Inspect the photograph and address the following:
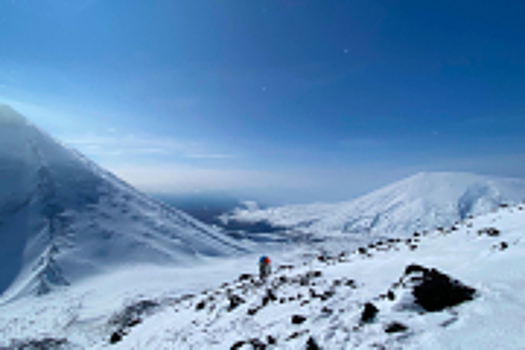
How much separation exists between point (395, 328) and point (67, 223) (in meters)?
88.3

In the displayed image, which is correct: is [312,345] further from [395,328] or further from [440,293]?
[440,293]

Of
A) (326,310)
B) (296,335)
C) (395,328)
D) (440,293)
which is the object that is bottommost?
(296,335)

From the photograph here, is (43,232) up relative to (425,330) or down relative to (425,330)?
down

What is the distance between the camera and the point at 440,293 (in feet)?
20.8

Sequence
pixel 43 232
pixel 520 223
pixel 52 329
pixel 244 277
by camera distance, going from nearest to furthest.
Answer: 1. pixel 520 223
2. pixel 244 277
3. pixel 52 329
4. pixel 43 232

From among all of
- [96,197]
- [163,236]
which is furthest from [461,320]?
[96,197]

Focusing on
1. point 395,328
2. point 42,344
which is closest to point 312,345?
point 395,328

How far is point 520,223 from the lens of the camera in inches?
493

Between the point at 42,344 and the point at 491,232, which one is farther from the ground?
the point at 491,232

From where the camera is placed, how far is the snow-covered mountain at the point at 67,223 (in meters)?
51.9

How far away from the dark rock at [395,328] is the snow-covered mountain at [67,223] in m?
58.3

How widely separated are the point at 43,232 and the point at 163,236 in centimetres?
3089

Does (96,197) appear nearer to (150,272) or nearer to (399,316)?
(150,272)

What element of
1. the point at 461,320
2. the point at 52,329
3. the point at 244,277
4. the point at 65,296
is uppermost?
the point at 461,320
